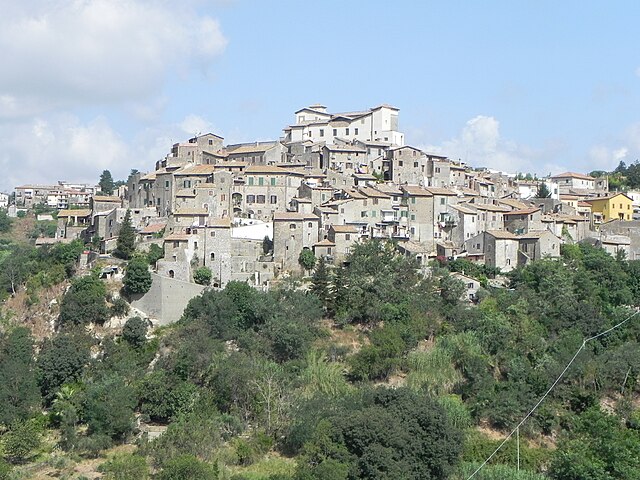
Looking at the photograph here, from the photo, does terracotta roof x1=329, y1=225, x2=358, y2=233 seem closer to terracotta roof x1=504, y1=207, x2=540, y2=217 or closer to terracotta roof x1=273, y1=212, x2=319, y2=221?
terracotta roof x1=273, y1=212, x2=319, y2=221

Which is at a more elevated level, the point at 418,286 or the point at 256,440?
the point at 418,286

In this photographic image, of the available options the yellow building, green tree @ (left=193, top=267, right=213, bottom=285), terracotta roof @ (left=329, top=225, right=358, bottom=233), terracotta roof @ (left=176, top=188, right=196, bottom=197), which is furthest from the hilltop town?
the yellow building

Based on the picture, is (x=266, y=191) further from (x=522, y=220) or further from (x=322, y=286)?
(x=522, y=220)

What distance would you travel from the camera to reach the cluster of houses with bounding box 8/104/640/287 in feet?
131

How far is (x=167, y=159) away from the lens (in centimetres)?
4925

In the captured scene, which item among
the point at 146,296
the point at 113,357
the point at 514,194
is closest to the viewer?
the point at 113,357

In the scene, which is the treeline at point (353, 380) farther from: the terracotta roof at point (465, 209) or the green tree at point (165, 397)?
the terracotta roof at point (465, 209)

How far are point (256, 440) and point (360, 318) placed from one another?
332 inches

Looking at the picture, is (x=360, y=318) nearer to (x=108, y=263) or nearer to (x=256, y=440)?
(x=256, y=440)

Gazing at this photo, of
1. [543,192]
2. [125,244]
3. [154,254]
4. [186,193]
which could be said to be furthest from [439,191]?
[125,244]

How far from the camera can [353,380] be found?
33.2m

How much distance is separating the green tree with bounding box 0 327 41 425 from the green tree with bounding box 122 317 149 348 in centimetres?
352

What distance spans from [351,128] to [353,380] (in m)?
24.4

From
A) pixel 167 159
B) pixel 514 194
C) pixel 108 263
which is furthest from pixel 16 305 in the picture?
pixel 514 194
